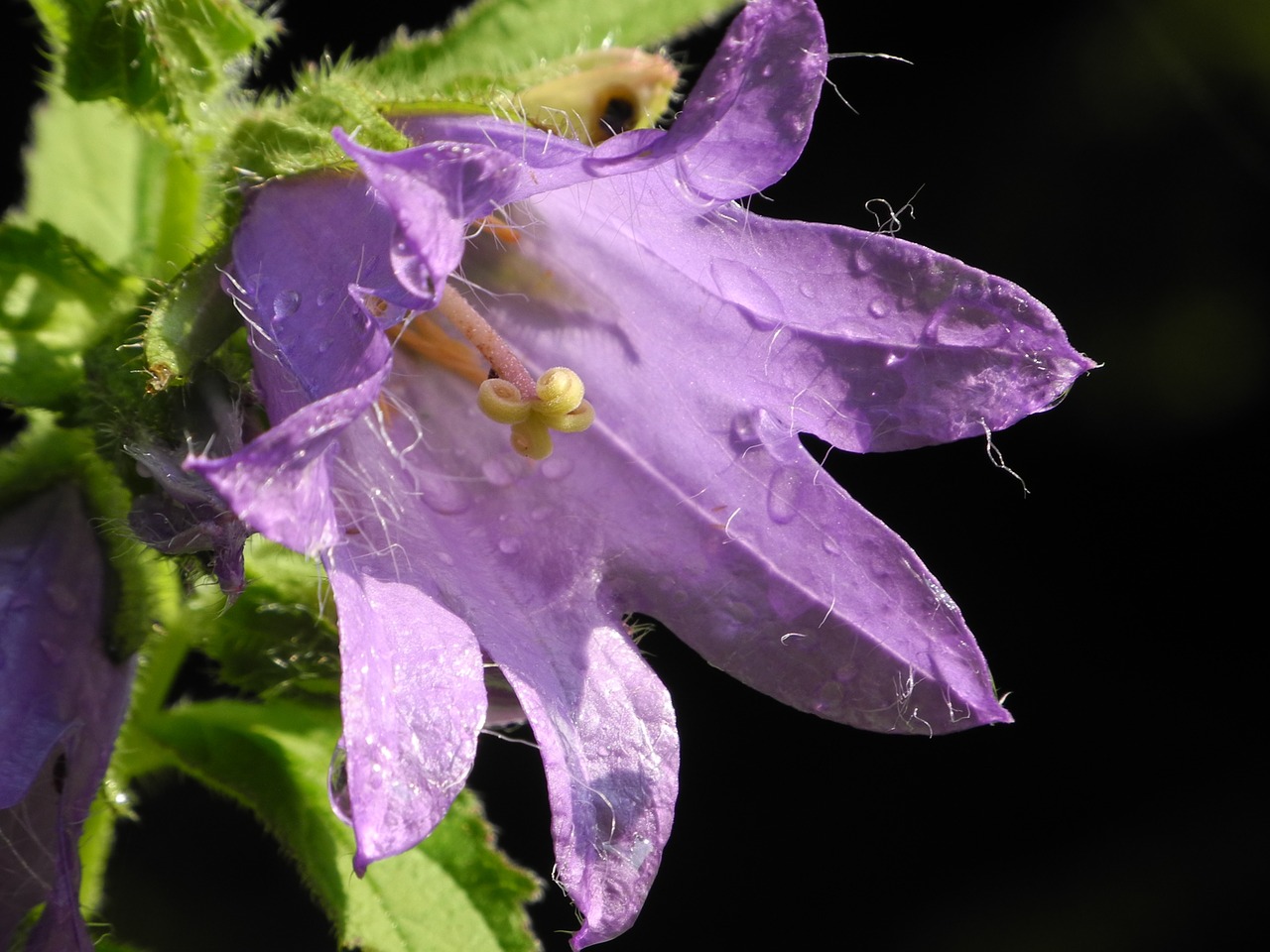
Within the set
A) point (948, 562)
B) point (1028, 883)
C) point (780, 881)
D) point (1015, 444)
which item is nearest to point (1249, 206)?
point (1015, 444)

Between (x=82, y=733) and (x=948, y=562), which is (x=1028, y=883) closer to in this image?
(x=948, y=562)

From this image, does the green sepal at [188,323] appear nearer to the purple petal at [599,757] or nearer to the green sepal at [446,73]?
the green sepal at [446,73]

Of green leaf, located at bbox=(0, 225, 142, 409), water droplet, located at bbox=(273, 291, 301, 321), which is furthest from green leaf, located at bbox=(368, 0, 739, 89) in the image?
water droplet, located at bbox=(273, 291, 301, 321)

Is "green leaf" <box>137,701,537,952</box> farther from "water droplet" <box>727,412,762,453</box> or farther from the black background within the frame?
the black background

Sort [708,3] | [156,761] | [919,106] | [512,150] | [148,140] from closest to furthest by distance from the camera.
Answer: [512,150]
[156,761]
[708,3]
[148,140]
[919,106]

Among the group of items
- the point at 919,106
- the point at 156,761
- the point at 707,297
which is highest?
the point at 707,297
